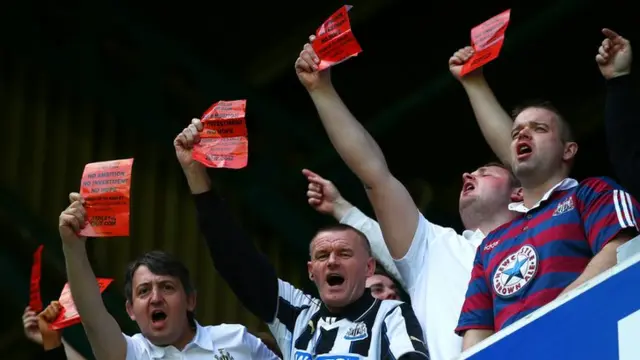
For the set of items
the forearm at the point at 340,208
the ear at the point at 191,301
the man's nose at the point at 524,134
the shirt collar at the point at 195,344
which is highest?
the man's nose at the point at 524,134

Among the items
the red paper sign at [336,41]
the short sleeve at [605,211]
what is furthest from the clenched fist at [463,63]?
the short sleeve at [605,211]

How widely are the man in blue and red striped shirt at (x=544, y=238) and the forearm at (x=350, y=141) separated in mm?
607

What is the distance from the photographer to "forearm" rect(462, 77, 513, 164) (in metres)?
5.09

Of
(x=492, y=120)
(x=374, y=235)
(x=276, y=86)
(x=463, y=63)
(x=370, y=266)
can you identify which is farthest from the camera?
(x=276, y=86)

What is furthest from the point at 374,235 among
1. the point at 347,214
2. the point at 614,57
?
the point at 614,57

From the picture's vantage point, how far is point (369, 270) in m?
5.02

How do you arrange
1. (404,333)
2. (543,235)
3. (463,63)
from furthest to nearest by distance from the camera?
(463,63), (404,333), (543,235)

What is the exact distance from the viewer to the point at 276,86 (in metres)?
8.83

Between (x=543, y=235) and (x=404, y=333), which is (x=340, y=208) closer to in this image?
(x=404, y=333)

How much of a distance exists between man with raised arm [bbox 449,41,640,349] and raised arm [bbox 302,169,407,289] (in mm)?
949

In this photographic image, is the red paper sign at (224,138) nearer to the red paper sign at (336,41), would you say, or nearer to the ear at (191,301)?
the red paper sign at (336,41)

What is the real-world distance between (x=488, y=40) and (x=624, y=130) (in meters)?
1.04

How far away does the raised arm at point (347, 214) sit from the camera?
533 cm

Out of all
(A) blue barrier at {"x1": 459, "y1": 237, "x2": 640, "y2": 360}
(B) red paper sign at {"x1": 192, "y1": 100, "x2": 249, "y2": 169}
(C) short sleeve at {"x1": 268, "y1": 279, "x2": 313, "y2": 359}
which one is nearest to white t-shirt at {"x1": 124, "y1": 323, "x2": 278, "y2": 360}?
(C) short sleeve at {"x1": 268, "y1": 279, "x2": 313, "y2": 359}
